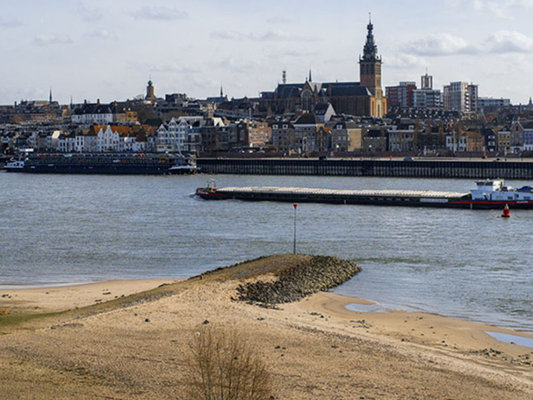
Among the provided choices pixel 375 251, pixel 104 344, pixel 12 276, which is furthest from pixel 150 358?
pixel 375 251

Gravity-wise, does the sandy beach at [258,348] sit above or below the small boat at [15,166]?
below

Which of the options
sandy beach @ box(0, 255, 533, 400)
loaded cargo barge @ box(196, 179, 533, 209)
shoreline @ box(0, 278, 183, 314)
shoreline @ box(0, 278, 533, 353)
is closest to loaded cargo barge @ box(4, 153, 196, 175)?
loaded cargo barge @ box(196, 179, 533, 209)

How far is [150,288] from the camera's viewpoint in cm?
3381

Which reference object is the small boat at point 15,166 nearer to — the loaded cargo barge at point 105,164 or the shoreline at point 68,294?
the loaded cargo barge at point 105,164

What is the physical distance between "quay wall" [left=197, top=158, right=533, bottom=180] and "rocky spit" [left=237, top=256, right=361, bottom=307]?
70.0m

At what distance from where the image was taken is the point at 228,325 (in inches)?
1013

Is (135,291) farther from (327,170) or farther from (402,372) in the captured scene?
(327,170)

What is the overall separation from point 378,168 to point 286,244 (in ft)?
225

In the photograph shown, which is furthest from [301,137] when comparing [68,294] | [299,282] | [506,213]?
[68,294]

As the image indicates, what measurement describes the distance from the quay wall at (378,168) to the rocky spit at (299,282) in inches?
2758

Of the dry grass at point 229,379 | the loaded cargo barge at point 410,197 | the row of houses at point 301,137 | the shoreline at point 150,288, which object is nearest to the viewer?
the dry grass at point 229,379

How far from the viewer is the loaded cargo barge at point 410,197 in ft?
221

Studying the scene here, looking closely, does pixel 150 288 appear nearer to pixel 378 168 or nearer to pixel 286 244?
pixel 286 244

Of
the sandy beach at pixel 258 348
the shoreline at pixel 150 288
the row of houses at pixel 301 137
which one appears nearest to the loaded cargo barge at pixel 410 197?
the shoreline at pixel 150 288
